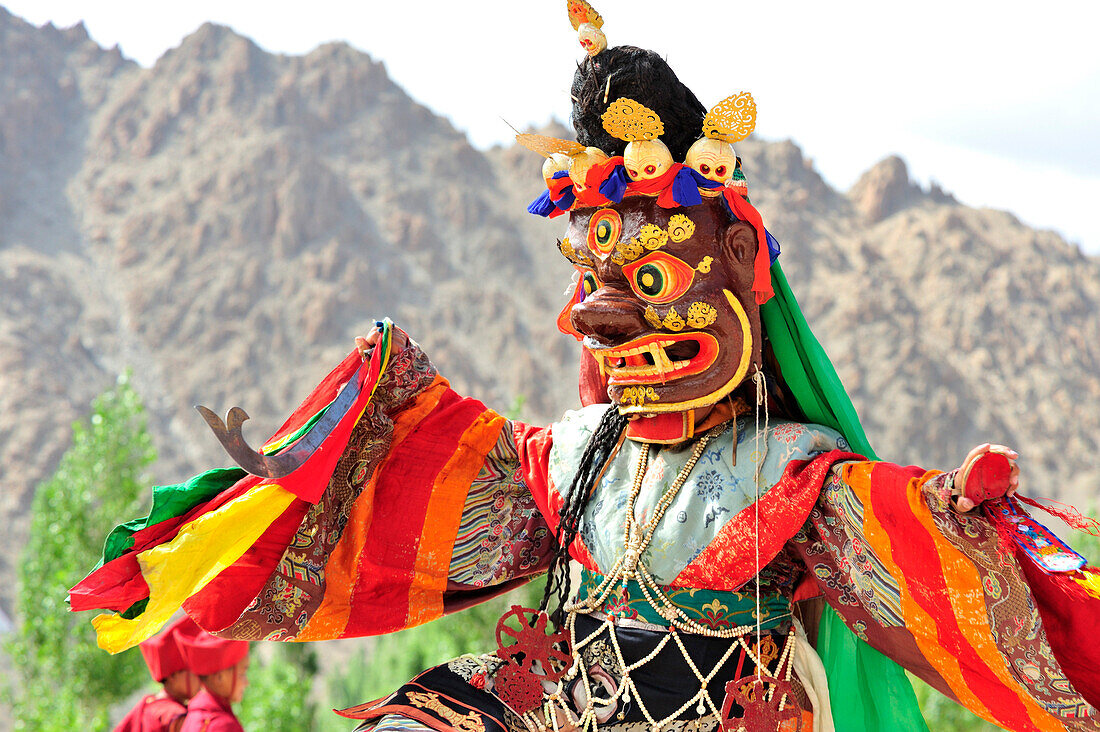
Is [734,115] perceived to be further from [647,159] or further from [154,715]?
[154,715]

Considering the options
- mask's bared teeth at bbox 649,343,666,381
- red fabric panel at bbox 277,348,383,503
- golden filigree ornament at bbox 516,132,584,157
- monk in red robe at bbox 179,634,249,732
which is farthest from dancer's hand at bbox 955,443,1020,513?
monk in red robe at bbox 179,634,249,732

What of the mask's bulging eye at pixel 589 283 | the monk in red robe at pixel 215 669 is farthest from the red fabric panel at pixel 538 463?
the monk in red robe at pixel 215 669

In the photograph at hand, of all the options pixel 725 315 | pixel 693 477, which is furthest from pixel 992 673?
pixel 725 315

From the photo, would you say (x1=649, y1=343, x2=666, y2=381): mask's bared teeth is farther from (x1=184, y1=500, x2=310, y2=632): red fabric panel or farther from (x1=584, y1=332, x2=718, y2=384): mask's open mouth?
(x1=184, y1=500, x2=310, y2=632): red fabric panel

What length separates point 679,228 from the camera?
267 cm

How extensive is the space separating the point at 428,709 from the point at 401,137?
4501 centimetres

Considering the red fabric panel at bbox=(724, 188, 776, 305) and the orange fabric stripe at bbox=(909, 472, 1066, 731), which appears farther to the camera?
the red fabric panel at bbox=(724, 188, 776, 305)

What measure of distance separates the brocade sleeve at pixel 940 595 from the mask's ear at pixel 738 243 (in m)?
0.61

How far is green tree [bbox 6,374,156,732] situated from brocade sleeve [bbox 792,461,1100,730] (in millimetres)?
10197

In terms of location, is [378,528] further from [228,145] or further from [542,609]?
[228,145]

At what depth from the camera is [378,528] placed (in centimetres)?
305

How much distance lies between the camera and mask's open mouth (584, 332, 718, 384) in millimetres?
2662

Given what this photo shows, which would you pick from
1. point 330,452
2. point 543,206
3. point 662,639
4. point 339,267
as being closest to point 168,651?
point 330,452

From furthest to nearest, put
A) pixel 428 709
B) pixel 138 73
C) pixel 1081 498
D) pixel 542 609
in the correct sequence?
pixel 138 73, pixel 1081 498, pixel 542 609, pixel 428 709
